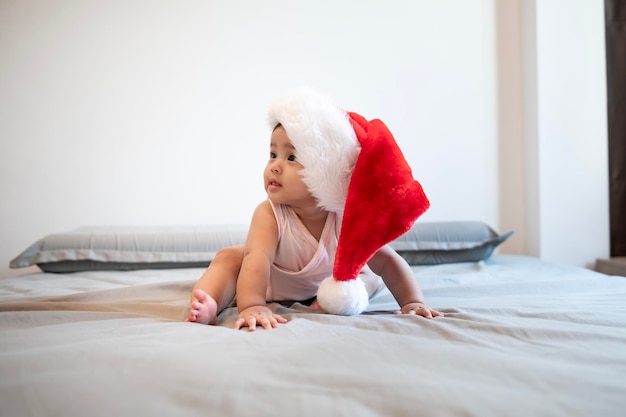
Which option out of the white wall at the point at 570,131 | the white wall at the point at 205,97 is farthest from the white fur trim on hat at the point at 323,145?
the white wall at the point at 570,131

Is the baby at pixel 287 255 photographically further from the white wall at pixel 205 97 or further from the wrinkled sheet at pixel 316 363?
the white wall at pixel 205 97

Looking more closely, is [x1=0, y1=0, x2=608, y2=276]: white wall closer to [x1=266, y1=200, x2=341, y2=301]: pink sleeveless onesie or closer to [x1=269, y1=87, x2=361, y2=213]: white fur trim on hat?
[x1=266, y1=200, x2=341, y2=301]: pink sleeveless onesie

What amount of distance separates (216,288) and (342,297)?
0.28 meters

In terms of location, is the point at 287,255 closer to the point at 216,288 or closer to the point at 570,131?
the point at 216,288

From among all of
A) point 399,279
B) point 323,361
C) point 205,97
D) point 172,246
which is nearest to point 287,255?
point 399,279

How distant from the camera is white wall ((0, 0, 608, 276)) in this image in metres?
2.28

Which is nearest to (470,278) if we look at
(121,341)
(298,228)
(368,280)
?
(368,280)

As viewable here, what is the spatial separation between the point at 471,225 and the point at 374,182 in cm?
118

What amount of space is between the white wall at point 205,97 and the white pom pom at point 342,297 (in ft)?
5.05

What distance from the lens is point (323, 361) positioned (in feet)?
1.95

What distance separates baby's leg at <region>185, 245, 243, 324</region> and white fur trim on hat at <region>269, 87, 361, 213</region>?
257 millimetres

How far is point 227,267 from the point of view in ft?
3.49

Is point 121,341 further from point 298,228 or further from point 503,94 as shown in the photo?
point 503,94

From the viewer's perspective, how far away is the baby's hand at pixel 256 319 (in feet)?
2.63
